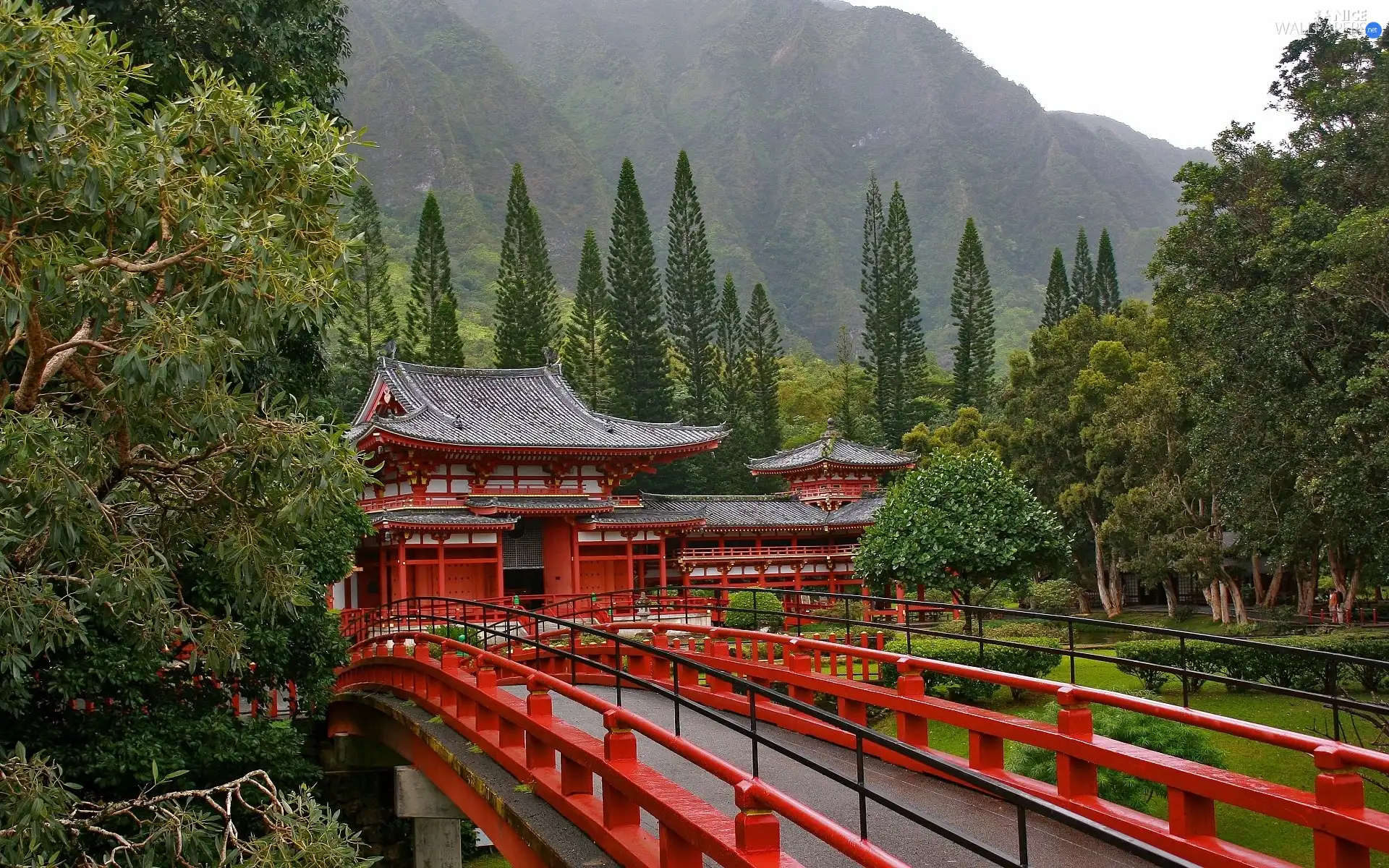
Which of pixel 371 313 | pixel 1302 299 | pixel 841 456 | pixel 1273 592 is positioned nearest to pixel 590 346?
pixel 371 313

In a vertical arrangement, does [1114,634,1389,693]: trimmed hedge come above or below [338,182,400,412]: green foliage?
below

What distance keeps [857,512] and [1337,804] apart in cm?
2747

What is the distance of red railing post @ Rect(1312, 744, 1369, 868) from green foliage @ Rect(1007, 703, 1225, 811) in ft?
16.7

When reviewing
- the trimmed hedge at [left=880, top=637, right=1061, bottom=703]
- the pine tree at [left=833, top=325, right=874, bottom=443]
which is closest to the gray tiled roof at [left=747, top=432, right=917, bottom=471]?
the pine tree at [left=833, top=325, right=874, bottom=443]

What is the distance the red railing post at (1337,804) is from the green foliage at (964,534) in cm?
1687

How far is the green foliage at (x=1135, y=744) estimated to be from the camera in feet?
33.9

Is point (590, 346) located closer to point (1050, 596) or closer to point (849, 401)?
point (849, 401)

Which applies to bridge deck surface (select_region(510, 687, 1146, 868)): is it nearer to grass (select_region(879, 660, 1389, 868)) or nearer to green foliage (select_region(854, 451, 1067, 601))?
grass (select_region(879, 660, 1389, 868))

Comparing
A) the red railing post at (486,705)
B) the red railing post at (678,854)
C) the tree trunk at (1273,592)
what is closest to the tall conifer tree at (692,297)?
the tree trunk at (1273,592)

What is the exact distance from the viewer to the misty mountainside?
105 metres

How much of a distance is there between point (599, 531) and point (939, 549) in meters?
9.47

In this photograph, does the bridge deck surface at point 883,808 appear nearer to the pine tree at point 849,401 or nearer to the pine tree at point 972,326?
the pine tree at point 849,401

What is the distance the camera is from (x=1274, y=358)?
59.1ft

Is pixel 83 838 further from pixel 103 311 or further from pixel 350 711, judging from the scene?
pixel 103 311
